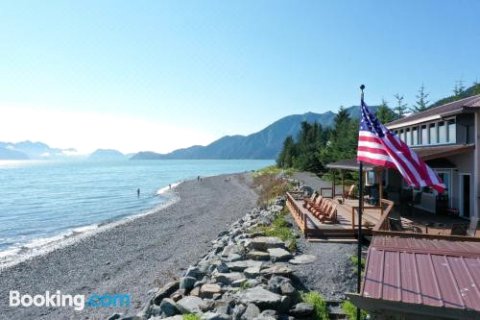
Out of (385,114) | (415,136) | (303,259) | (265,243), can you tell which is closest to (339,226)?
(265,243)

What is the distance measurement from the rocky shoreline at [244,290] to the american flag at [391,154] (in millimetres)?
3768

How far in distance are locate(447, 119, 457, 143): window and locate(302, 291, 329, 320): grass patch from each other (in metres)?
13.4

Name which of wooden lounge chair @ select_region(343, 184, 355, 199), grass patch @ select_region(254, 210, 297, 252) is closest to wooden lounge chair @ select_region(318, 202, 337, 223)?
grass patch @ select_region(254, 210, 297, 252)

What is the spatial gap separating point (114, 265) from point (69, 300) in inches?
180

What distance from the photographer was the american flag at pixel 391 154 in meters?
6.70

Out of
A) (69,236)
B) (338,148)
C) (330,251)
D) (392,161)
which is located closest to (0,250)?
(69,236)

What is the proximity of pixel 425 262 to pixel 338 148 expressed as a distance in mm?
41459

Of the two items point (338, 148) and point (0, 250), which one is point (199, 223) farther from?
point (338, 148)

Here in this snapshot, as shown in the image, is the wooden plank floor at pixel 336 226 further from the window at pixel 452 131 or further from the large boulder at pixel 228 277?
the window at pixel 452 131

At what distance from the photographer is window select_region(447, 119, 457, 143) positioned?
18.7m

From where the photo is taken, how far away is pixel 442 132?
2030cm

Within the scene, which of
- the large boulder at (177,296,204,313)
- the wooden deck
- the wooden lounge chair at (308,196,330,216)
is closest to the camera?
the large boulder at (177,296,204,313)

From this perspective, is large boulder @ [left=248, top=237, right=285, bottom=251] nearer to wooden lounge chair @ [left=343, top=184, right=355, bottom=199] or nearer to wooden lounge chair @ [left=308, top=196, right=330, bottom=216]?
wooden lounge chair @ [left=308, top=196, right=330, bottom=216]

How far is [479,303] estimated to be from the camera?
4.20 metres
